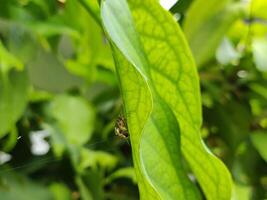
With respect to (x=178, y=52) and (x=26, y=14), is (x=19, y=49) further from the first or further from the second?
(x=178, y=52)

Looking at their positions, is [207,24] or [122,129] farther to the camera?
[207,24]

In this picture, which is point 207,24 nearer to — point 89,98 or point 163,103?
point 89,98

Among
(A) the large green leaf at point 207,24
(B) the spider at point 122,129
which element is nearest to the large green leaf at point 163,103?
(B) the spider at point 122,129

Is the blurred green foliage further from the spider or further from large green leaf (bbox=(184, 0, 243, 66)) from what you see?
the spider

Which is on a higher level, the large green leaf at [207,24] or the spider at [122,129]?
the large green leaf at [207,24]

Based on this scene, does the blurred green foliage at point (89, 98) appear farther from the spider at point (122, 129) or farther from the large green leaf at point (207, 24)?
the spider at point (122, 129)

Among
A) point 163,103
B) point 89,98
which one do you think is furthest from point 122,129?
point 89,98
